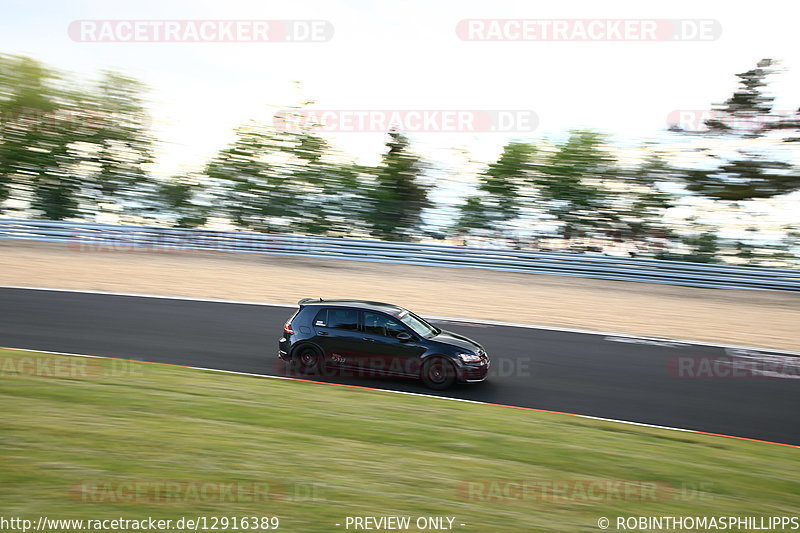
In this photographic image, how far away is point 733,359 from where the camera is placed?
13.1 m

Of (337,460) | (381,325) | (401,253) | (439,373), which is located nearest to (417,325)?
(381,325)

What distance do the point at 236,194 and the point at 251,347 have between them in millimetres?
15949

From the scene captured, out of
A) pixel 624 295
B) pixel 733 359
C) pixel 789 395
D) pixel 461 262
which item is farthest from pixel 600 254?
pixel 789 395

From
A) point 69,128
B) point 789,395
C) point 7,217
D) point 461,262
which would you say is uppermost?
point 69,128

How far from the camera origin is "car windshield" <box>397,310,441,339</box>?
10.6m

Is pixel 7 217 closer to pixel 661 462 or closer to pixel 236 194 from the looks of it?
pixel 236 194

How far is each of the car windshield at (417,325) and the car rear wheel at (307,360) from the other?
151 cm

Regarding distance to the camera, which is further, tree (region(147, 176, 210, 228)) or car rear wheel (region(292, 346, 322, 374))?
tree (region(147, 176, 210, 228))

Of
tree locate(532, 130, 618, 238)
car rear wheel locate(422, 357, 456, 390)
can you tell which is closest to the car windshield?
car rear wheel locate(422, 357, 456, 390)

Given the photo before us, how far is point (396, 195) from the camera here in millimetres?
25453

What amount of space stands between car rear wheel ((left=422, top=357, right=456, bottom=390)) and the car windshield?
0.49 m

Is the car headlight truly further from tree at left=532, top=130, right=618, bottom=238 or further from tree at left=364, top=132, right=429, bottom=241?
tree at left=364, top=132, right=429, bottom=241

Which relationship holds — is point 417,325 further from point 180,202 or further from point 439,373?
point 180,202

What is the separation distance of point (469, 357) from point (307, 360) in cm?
269
